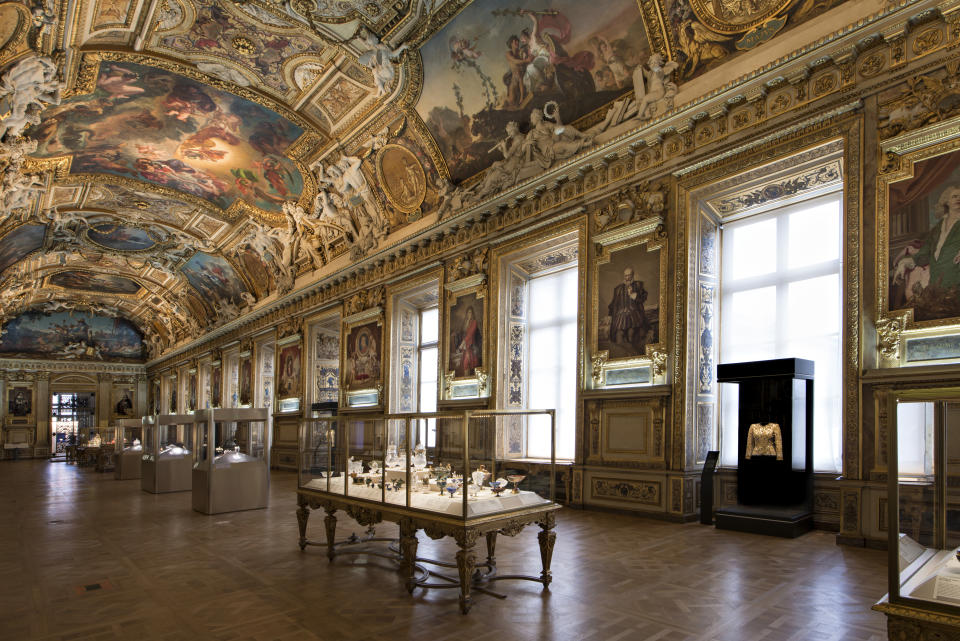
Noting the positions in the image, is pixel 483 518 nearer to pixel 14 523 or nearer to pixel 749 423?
pixel 749 423

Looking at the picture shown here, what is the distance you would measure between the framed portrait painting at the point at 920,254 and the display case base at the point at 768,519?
7.66ft

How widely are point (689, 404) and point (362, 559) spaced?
5.39 meters

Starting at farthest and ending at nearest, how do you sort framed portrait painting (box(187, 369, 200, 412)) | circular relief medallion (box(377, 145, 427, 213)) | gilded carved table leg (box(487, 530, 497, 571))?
framed portrait painting (box(187, 369, 200, 412))
circular relief medallion (box(377, 145, 427, 213))
gilded carved table leg (box(487, 530, 497, 571))

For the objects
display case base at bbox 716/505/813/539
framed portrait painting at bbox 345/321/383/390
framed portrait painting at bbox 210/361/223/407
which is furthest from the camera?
framed portrait painting at bbox 210/361/223/407

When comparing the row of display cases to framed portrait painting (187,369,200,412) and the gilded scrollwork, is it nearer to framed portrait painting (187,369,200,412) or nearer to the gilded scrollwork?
the gilded scrollwork

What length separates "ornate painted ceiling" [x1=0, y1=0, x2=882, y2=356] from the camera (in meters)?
10.6

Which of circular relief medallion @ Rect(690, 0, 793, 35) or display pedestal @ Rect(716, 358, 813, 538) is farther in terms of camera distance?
circular relief medallion @ Rect(690, 0, 793, 35)

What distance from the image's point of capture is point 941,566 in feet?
10.4

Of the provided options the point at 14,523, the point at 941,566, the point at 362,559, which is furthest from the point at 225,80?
the point at 941,566

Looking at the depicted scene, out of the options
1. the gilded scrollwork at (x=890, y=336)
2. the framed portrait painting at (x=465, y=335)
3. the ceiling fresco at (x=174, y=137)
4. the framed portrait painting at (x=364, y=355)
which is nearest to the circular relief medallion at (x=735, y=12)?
the gilded scrollwork at (x=890, y=336)

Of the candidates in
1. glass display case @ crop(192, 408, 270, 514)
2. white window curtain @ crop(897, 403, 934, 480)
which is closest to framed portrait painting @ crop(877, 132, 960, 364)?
white window curtain @ crop(897, 403, 934, 480)

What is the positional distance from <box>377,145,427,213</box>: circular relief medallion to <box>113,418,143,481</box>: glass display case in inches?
434

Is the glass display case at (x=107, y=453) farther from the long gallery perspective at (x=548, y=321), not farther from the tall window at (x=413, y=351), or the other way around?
the tall window at (x=413, y=351)

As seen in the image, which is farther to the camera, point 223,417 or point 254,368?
point 254,368
